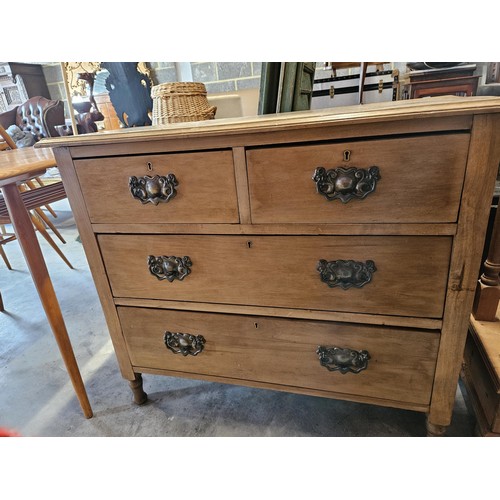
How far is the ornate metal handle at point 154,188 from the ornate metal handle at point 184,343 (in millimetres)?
380

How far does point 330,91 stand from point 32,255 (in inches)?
101

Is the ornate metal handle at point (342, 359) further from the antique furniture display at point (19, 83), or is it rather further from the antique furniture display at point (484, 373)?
the antique furniture display at point (19, 83)

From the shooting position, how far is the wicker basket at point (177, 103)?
1.29 m

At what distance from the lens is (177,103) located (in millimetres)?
1299

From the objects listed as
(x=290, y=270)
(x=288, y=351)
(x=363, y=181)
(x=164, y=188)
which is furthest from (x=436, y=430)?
(x=164, y=188)

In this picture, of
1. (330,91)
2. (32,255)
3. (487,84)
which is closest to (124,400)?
(32,255)

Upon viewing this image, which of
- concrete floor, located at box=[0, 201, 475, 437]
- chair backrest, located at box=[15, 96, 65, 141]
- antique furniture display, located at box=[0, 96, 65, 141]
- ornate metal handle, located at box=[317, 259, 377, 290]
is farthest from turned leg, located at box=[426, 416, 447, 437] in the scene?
chair backrest, located at box=[15, 96, 65, 141]

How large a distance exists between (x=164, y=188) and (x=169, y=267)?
202 mm

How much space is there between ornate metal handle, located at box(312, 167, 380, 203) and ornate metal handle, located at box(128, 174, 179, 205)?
0.31 m

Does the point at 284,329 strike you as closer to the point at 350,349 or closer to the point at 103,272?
the point at 350,349

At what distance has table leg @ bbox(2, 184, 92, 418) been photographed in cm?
86

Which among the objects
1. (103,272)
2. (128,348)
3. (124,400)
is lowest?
(124,400)

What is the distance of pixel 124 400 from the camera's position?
1110 mm

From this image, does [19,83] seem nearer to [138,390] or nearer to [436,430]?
[138,390]
